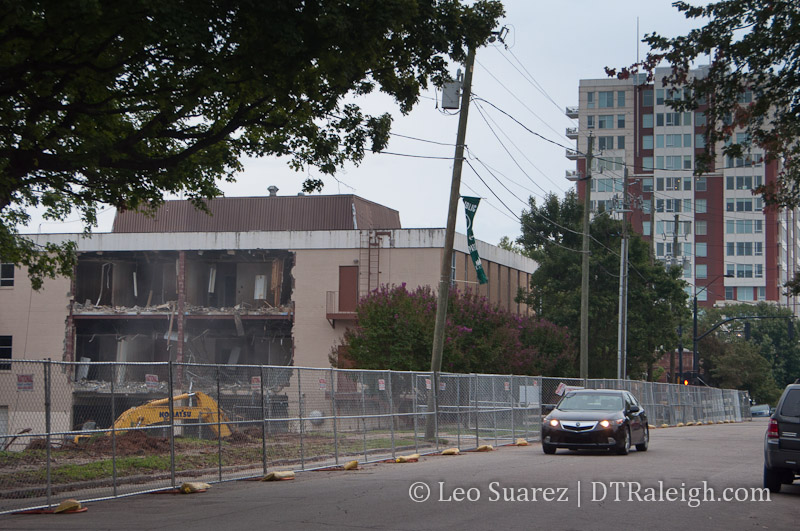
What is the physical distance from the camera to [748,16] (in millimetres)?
12852

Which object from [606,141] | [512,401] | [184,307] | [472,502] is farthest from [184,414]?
[606,141]

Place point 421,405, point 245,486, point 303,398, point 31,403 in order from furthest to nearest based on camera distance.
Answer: point 421,405 → point 303,398 → point 245,486 → point 31,403

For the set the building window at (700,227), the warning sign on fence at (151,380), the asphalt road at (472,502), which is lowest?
the asphalt road at (472,502)

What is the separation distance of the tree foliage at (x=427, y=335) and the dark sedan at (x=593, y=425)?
585 inches

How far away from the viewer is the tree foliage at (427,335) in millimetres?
37459

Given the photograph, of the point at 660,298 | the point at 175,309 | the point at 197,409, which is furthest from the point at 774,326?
the point at 197,409

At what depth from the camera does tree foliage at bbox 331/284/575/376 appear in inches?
1475

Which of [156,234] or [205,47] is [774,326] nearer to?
[156,234]

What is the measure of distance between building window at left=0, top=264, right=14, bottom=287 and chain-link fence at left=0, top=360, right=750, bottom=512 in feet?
115

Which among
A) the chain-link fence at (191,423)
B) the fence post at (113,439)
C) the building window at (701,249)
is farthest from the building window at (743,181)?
the fence post at (113,439)

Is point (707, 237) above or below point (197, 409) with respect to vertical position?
above

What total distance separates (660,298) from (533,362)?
1590cm

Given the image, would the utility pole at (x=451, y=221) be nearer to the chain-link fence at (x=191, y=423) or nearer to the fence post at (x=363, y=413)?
the chain-link fence at (x=191, y=423)

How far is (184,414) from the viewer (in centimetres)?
1653
